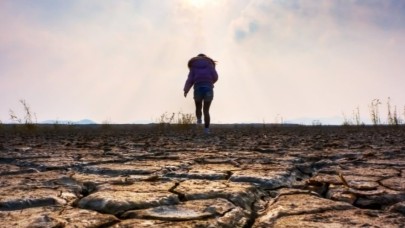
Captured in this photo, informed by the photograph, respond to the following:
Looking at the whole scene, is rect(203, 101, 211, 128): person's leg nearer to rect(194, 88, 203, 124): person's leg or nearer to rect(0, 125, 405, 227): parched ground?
rect(194, 88, 203, 124): person's leg

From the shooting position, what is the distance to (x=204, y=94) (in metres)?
7.45

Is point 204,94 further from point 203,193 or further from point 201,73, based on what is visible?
point 203,193

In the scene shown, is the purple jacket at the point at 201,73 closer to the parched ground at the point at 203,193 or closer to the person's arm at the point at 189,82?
the person's arm at the point at 189,82

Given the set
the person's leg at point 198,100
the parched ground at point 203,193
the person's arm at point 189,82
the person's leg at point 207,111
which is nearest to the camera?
the parched ground at point 203,193

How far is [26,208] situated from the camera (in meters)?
1.69

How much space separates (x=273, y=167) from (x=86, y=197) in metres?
1.27

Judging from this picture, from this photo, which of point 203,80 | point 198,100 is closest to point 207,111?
point 198,100

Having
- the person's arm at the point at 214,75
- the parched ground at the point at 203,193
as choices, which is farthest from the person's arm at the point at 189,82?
the parched ground at the point at 203,193

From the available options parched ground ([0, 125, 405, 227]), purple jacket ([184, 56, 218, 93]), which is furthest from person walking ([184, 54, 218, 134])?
parched ground ([0, 125, 405, 227])

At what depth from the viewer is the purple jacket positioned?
293 inches

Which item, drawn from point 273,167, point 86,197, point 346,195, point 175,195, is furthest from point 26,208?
point 273,167

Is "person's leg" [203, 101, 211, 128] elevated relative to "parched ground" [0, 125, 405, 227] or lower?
elevated

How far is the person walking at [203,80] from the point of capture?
24.3 feet

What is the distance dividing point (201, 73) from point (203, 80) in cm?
12
